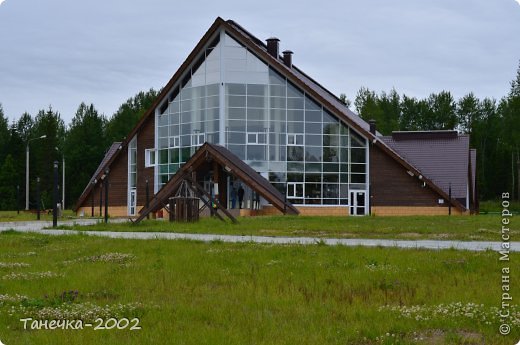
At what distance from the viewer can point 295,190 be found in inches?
1708

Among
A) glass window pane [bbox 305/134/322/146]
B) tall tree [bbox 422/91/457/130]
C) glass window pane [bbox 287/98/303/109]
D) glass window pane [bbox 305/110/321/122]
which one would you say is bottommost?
glass window pane [bbox 305/134/322/146]

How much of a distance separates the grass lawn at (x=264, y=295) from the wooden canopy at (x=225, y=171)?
23914 mm

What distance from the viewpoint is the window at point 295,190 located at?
142 ft

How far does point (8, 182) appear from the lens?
81875mm

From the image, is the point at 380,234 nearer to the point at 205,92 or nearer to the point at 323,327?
the point at 323,327

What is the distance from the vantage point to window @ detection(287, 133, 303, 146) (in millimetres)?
43781

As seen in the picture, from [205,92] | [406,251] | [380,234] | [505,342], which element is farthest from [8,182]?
[505,342]

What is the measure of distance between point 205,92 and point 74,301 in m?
36.3

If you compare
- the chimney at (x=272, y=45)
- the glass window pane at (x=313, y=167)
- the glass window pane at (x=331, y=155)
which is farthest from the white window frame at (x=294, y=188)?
the chimney at (x=272, y=45)

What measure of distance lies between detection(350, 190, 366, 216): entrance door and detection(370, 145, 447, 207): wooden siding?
0.63m

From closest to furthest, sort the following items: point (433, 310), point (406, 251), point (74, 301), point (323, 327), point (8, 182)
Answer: point (323, 327) → point (433, 310) → point (74, 301) → point (406, 251) → point (8, 182)

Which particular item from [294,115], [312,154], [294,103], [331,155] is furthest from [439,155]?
[294,103]

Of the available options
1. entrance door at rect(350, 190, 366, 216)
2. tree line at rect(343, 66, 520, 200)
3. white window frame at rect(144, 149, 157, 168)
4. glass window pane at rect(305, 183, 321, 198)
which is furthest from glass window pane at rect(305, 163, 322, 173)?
tree line at rect(343, 66, 520, 200)

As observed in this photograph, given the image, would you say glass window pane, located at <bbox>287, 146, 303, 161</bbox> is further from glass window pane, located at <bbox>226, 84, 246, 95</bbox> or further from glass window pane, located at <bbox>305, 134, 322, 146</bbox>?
glass window pane, located at <bbox>226, 84, 246, 95</bbox>
